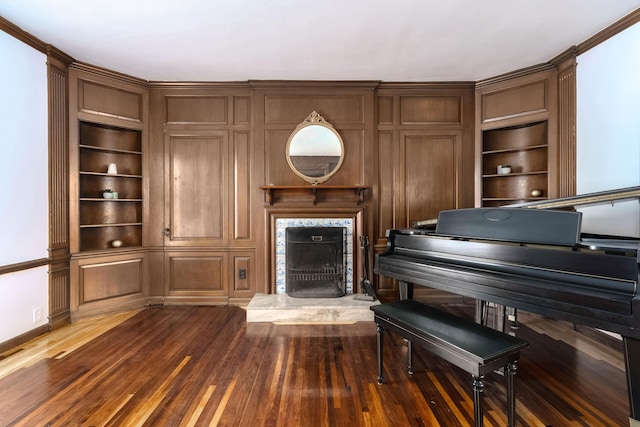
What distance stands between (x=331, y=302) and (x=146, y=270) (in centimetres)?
237

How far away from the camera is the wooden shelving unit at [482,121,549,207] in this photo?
3.42 m

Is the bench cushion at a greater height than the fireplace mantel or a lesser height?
lesser

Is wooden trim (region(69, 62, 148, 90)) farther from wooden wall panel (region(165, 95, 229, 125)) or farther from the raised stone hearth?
the raised stone hearth

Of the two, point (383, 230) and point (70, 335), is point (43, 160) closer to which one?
point (70, 335)

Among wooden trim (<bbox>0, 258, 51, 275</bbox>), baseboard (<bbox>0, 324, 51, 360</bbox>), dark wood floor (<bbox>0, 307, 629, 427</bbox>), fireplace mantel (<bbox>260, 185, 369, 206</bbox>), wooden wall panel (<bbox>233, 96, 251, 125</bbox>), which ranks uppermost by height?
wooden wall panel (<bbox>233, 96, 251, 125</bbox>)

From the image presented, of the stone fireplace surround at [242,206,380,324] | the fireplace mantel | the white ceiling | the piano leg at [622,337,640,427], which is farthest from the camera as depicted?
the stone fireplace surround at [242,206,380,324]

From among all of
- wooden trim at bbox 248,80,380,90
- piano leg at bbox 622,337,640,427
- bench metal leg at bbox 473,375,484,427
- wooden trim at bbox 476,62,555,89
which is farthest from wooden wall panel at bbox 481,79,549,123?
bench metal leg at bbox 473,375,484,427

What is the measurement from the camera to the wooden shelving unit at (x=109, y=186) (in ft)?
11.2

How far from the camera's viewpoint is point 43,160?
2.84 metres

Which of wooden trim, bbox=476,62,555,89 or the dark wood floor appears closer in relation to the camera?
the dark wood floor

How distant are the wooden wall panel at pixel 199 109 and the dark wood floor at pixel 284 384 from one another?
252 centimetres

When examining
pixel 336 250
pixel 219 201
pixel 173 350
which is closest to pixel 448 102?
pixel 336 250

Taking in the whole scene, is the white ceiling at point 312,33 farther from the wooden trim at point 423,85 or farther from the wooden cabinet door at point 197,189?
the wooden cabinet door at point 197,189

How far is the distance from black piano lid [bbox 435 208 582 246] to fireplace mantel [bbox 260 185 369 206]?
1431mm
